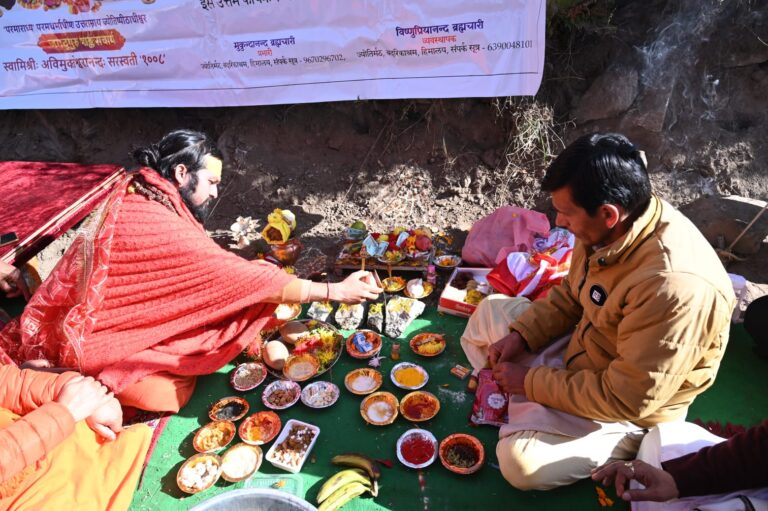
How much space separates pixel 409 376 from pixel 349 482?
2.79 feet

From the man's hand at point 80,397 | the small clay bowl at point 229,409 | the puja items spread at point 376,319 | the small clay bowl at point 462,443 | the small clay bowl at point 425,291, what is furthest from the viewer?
the small clay bowl at point 425,291

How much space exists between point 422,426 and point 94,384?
1.86 meters

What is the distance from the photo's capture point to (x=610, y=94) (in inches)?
188

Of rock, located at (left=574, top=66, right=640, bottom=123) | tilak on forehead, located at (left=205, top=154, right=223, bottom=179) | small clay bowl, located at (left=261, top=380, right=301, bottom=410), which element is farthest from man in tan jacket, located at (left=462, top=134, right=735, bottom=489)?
rock, located at (left=574, top=66, right=640, bottom=123)

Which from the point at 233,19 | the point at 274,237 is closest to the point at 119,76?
the point at 233,19

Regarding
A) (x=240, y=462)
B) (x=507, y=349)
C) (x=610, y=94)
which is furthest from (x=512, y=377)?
(x=610, y=94)

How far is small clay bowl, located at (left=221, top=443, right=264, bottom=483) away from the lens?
8.54 feet

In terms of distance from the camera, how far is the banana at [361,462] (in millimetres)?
2543

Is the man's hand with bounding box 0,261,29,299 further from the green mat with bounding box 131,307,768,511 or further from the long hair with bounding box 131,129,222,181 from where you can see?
the green mat with bounding box 131,307,768,511

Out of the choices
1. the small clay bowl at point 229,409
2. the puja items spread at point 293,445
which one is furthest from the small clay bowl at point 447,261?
the small clay bowl at point 229,409

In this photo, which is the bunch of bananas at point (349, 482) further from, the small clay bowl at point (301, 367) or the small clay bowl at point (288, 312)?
the small clay bowl at point (288, 312)

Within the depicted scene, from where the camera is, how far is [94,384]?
2.39 m

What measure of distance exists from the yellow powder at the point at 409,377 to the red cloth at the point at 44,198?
3.39 meters

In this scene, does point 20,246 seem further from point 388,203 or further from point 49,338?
point 388,203
